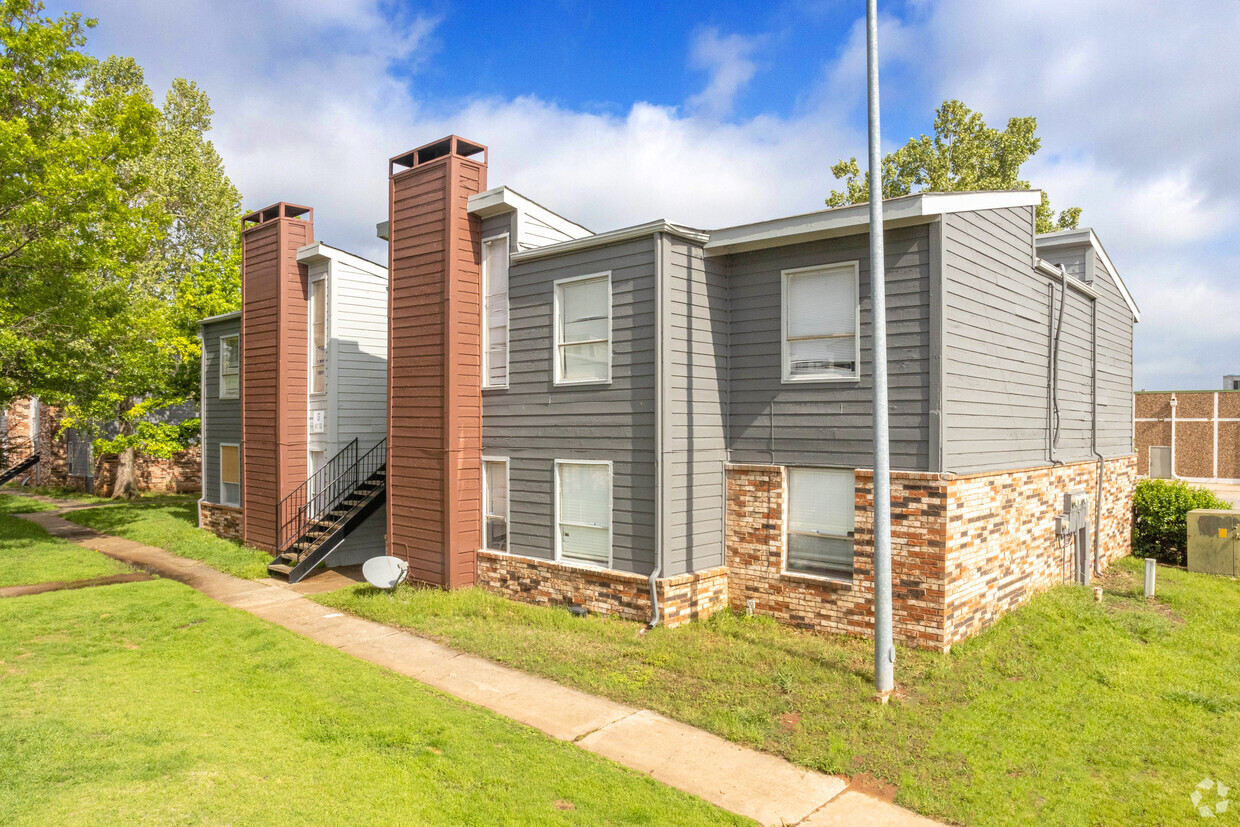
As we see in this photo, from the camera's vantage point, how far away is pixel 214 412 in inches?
798

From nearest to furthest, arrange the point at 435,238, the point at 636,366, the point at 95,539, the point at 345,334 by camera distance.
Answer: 1. the point at 636,366
2. the point at 435,238
3. the point at 345,334
4. the point at 95,539

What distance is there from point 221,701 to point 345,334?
10.4m

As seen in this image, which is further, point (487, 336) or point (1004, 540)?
point (487, 336)

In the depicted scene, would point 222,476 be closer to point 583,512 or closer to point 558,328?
point 558,328

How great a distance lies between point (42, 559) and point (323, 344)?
7.49 meters

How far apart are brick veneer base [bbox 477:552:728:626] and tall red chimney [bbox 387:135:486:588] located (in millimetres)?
1046

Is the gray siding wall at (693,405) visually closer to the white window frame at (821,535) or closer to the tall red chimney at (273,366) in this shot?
the white window frame at (821,535)

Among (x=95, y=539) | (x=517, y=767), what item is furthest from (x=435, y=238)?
(x=95, y=539)

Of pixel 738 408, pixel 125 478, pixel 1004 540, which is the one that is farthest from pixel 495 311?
pixel 125 478

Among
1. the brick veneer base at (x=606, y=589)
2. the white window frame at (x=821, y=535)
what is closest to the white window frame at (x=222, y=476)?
the brick veneer base at (x=606, y=589)

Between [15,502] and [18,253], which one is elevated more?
[18,253]

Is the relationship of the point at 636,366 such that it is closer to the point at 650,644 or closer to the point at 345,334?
the point at 650,644

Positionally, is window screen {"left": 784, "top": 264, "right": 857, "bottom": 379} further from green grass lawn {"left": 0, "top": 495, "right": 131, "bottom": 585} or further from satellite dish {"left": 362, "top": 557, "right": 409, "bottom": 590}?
green grass lawn {"left": 0, "top": 495, "right": 131, "bottom": 585}

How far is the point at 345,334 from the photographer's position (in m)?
16.7
